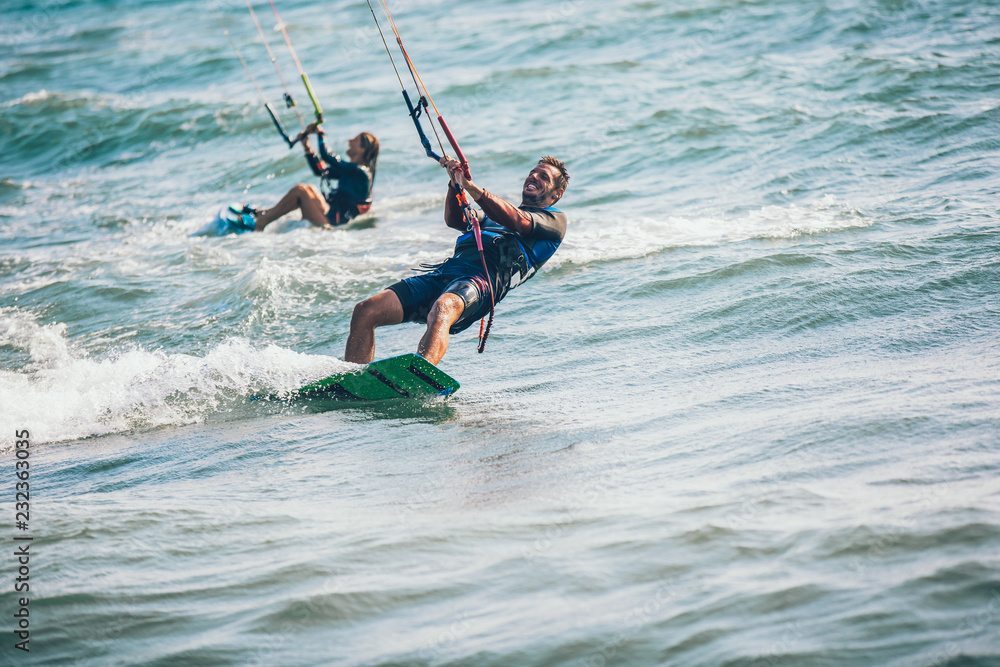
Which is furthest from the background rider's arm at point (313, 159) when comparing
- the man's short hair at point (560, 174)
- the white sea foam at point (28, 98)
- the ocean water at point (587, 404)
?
the white sea foam at point (28, 98)

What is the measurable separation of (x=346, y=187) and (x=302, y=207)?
2.25 ft

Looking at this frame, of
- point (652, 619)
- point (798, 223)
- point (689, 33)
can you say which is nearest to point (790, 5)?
point (689, 33)

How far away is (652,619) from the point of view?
2.81 meters

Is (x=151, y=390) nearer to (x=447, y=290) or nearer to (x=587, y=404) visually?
(x=447, y=290)

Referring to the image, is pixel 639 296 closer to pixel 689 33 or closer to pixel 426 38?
pixel 689 33

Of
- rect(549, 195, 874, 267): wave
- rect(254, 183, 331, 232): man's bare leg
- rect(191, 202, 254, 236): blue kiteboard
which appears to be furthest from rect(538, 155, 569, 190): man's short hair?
rect(191, 202, 254, 236): blue kiteboard

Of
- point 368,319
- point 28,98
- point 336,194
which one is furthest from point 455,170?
point 28,98

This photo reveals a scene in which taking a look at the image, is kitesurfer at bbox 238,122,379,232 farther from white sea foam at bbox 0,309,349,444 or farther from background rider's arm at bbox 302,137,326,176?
white sea foam at bbox 0,309,349,444

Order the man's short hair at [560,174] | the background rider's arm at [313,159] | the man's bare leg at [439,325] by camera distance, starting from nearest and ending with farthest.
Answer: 1. the man's bare leg at [439,325]
2. the man's short hair at [560,174]
3. the background rider's arm at [313,159]

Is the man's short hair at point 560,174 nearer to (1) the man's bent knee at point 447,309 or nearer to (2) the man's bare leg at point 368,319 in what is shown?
(1) the man's bent knee at point 447,309

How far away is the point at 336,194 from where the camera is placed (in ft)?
34.8

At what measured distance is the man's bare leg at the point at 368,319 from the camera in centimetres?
549

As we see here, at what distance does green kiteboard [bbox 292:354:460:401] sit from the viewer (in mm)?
5070

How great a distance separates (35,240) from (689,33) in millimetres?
12102
